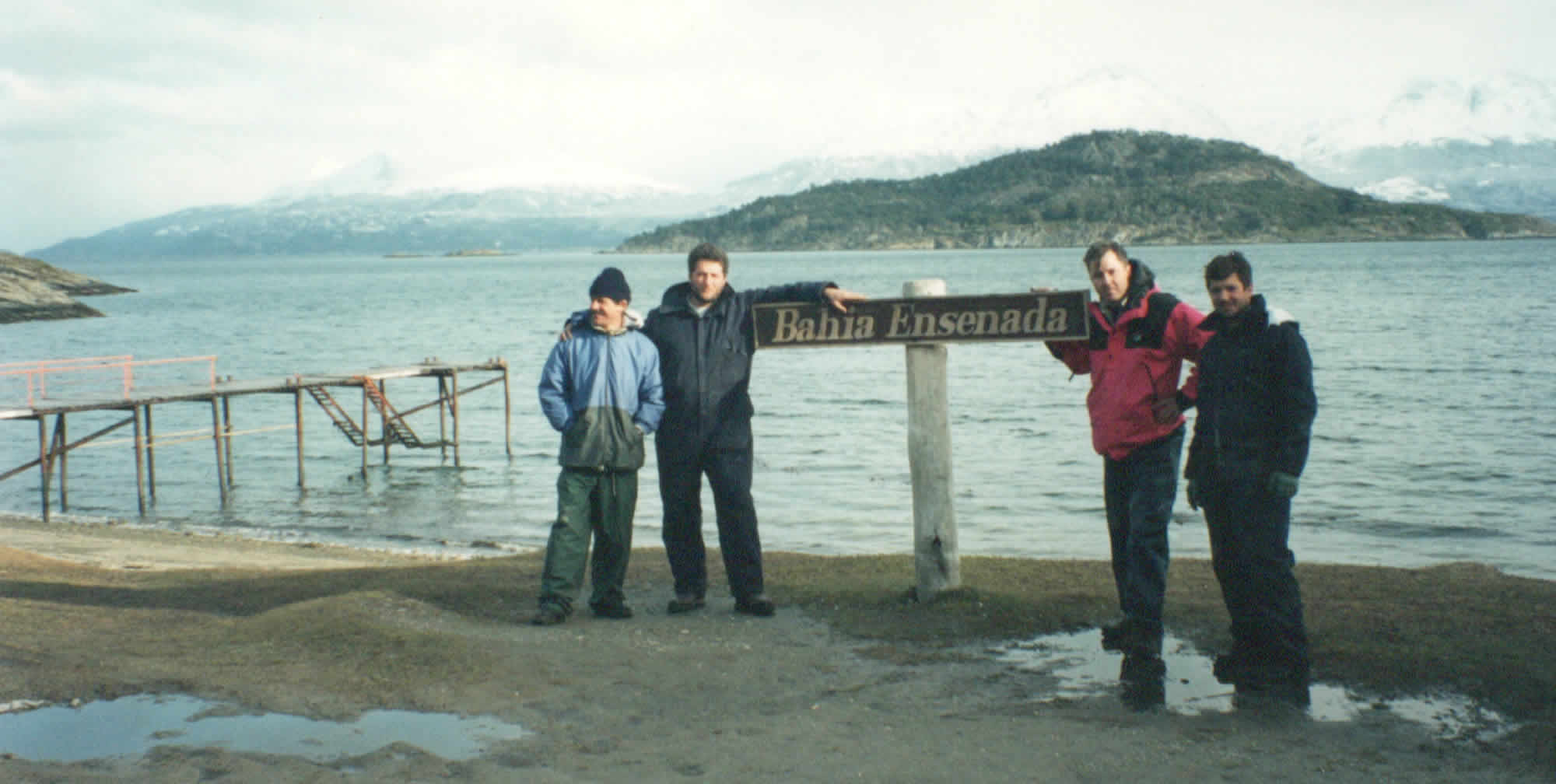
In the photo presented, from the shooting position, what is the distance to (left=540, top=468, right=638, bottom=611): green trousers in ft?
24.2

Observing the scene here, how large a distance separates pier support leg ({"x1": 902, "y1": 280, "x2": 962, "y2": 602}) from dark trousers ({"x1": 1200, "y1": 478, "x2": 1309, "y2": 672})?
67.4 inches

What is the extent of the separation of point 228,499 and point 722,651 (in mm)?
19978

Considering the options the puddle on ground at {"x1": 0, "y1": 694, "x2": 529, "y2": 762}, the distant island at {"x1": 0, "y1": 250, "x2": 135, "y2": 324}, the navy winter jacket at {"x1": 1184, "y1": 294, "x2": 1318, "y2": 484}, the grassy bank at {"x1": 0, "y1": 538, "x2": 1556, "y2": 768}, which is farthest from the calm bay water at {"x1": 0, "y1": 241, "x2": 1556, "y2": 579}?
the distant island at {"x1": 0, "y1": 250, "x2": 135, "y2": 324}

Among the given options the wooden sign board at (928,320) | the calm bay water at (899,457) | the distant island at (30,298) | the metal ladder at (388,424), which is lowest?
the calm bay water at (899,457)

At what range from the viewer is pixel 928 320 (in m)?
7.43

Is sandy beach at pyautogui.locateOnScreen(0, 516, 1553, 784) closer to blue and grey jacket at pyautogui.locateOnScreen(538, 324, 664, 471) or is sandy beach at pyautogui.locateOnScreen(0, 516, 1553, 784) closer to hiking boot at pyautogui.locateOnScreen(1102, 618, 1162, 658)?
hiking boot at pyautogui.locateOnScreen(1102, 618, 1162, 658)

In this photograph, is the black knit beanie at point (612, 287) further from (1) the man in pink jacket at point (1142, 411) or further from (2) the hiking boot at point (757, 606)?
(1) the man in pink jacket at point (1142, 411)

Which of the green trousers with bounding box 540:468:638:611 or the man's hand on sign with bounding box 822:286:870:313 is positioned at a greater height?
the man's hand on sign with bounding box 822:286:870:313

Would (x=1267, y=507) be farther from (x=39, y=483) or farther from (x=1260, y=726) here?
(x=39, y=483)

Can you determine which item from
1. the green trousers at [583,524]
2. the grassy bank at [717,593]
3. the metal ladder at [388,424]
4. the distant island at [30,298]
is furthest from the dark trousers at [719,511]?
the distant island at [30,298]

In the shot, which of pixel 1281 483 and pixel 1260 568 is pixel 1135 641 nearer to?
pixel 1260 568

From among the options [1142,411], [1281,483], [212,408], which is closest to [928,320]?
[1142,411]

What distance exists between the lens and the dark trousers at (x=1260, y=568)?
6062mm

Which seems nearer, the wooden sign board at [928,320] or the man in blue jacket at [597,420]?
the wooden sign board at [928,320]
